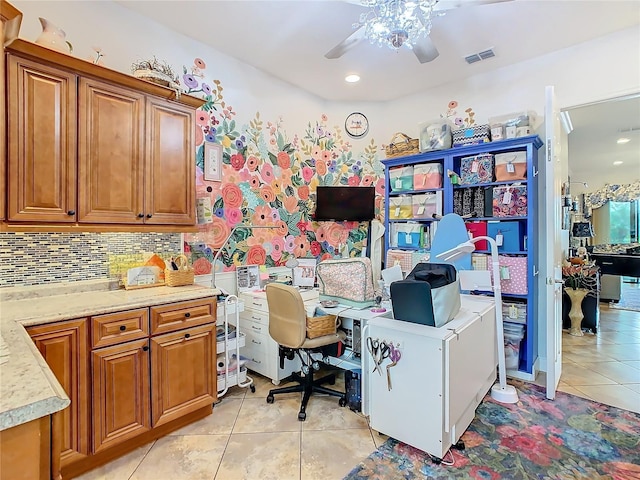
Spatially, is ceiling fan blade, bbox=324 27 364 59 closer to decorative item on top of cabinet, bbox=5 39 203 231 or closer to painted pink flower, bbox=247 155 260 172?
decorative item on top of cabinet, bbox=5 39 203 231

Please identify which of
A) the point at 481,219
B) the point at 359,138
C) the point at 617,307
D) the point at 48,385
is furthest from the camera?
the point at 617,307

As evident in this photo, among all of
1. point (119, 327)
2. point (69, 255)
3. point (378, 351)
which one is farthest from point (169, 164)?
point (378, 351)

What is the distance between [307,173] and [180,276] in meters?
2.00

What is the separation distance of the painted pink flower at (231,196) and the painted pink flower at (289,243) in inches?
27.8

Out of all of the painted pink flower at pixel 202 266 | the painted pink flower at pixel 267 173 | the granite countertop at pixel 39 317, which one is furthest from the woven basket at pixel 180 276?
the painted pink flower at pixel 267 173

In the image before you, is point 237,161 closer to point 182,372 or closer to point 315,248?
point 315,248

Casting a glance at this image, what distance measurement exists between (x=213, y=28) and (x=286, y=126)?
1.22m

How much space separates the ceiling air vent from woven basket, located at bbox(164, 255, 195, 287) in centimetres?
317

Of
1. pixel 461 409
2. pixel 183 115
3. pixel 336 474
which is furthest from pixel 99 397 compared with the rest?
pixel 461 409

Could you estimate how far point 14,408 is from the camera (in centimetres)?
80

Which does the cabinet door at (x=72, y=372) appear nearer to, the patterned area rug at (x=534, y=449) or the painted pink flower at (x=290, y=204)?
the patterned area rug at (x=534, y=449)

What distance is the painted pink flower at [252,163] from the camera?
343 centimetres

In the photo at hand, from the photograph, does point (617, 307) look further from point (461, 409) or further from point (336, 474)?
point (336, 474)

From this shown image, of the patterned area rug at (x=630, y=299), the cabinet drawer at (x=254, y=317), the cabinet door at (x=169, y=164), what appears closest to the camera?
the cabinet door at (x=169, y=164)
